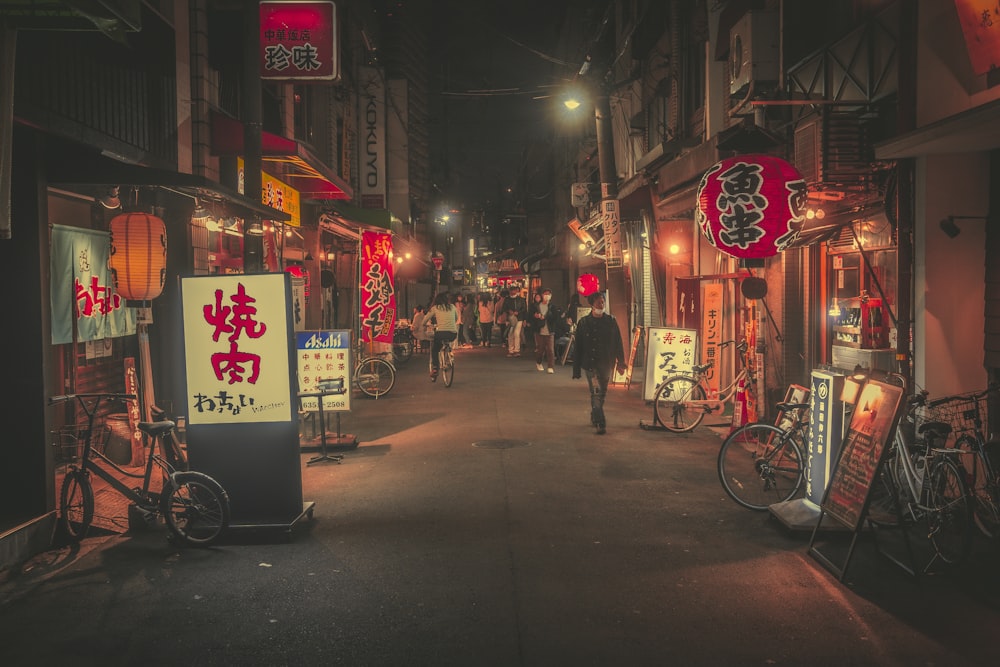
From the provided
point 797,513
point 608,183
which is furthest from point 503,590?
point 608,183

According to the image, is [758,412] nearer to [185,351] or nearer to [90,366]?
[185,351]

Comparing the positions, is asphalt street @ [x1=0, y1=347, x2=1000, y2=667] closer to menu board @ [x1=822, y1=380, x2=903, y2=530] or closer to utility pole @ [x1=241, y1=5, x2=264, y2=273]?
menu board @ [x1=822, y1=380, x2=903, y2=530]

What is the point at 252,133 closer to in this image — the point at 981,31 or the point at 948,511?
the point at 981,31

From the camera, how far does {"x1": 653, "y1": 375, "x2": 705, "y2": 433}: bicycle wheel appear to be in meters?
14.2

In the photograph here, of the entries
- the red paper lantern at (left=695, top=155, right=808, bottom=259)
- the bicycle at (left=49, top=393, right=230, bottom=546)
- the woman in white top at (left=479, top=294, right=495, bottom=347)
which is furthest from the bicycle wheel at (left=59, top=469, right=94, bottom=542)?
the woman in white top at (left=479, top=294, right=495, bottom=347)

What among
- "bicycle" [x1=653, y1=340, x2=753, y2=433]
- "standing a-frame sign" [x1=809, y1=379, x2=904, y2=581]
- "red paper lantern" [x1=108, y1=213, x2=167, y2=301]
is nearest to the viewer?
"standing a-frame sign" [x1=809, y1=379, x2=904, y2=581]

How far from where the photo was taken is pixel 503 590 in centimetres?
637

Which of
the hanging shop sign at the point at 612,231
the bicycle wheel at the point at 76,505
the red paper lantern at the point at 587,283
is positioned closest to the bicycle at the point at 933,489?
the bicycle wheel at the point at 76,505

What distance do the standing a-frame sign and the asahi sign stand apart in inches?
990

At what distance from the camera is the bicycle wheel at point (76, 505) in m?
7.92

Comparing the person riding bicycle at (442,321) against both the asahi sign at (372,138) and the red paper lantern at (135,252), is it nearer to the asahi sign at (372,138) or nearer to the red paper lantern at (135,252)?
the asahi sign at (372,138)

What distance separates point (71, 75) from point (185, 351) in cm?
380

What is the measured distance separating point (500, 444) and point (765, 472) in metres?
4.88

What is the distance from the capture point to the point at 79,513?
8.09 meters
